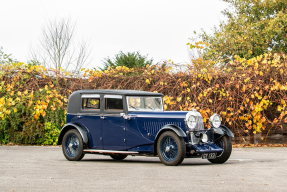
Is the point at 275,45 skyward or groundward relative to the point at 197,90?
Result: skyward

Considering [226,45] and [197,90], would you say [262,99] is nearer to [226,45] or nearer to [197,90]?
[197,90]

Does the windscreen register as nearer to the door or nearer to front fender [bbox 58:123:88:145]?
the door

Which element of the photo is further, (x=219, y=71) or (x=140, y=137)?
(x=219, y=71)

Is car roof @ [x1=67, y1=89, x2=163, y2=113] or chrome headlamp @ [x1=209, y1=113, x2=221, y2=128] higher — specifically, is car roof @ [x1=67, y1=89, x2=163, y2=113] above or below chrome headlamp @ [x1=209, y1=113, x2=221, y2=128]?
above

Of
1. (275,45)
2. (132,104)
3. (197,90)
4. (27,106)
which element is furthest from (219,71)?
(275,45)

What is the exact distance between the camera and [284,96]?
46.3 feet

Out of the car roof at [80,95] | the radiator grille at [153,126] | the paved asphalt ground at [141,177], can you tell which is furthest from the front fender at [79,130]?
the radiator grille at [153,126]

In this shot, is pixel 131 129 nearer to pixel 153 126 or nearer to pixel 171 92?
pixel 153 126

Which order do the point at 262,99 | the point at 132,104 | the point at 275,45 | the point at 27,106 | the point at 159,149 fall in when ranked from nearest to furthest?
the point at 159,149 < the point at 132,104 < the point at 262,99 < the point at 27,106 < the point at 275,45

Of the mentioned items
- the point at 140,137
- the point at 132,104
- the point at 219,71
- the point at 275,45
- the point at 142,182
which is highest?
the point at 275,45

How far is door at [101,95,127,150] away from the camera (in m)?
9.33

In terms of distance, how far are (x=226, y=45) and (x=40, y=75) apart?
10.5 meters

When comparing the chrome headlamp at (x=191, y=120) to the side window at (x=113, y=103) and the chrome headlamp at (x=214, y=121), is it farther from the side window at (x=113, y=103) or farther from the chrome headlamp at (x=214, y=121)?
the side window at (x=113, y=103)

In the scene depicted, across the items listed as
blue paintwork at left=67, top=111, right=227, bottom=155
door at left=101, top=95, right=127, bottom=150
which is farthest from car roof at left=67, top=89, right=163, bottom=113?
blue paintwork at left=67, top=111, right=227, bottom=155
